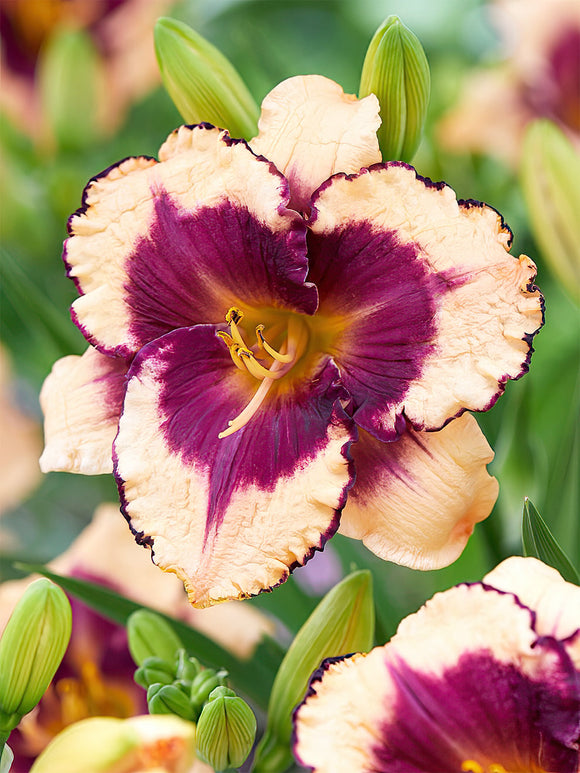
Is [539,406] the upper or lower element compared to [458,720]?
lower

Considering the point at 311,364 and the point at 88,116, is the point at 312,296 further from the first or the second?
the point at 88,116

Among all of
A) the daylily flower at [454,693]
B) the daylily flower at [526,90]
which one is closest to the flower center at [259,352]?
the daylily flower at [454,693]

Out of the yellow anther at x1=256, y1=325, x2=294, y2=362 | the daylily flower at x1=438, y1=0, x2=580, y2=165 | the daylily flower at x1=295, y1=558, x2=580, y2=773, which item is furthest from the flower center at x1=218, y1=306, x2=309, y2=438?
the daylily flower at x1=438, y1=0, x2=580, y2=165

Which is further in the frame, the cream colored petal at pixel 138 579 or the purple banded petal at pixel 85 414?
the cream colored petal at pixel 138 579

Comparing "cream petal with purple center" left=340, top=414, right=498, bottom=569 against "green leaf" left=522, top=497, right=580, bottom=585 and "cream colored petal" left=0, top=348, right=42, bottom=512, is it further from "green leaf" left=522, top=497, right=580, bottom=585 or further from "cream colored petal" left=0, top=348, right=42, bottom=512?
"cream colored petal" left=0, top=348, right=42, bottom=512

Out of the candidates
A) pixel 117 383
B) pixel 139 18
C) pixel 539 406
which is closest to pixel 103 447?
pixel 117 383

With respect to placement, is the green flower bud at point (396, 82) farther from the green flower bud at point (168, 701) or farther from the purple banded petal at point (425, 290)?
the green flower bud at point (168, 701)

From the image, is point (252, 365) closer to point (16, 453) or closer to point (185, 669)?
point (185, 669)
